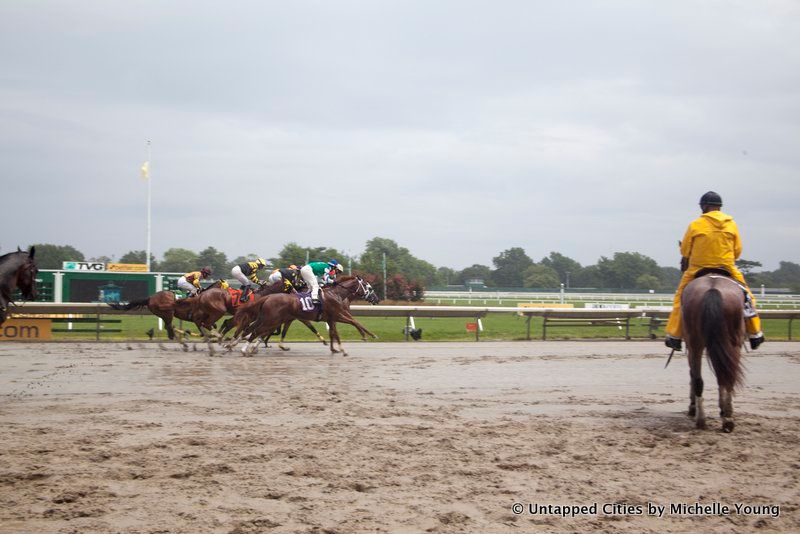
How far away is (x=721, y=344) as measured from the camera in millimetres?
8047

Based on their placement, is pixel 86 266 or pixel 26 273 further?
pixel 86 266

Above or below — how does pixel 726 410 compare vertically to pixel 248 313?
below

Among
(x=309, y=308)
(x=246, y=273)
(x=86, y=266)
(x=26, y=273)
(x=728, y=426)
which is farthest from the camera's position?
(x=86, y=266)

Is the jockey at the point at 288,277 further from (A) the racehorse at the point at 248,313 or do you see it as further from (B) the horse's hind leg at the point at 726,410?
(B) the horse's hind leg at the point at 726,410

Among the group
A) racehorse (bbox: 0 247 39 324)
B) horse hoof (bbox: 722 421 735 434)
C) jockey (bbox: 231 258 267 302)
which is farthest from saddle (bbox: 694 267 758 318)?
jockey (bbox: 231 258 267 302)

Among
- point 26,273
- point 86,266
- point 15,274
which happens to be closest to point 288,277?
point 26,273

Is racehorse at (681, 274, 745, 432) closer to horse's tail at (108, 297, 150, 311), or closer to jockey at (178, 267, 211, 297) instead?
jockey at (178, 267, 211, 297)

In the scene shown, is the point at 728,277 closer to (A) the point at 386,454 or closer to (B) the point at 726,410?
(B) the point at 726,410

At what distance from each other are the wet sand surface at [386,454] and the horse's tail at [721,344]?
601 mm

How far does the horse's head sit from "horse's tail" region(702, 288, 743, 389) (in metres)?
9.29

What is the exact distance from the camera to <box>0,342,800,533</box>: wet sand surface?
4.89 meters

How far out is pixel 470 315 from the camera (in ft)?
85.5

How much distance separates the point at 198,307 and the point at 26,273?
876cm

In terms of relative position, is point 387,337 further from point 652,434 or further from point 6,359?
point 652,434
